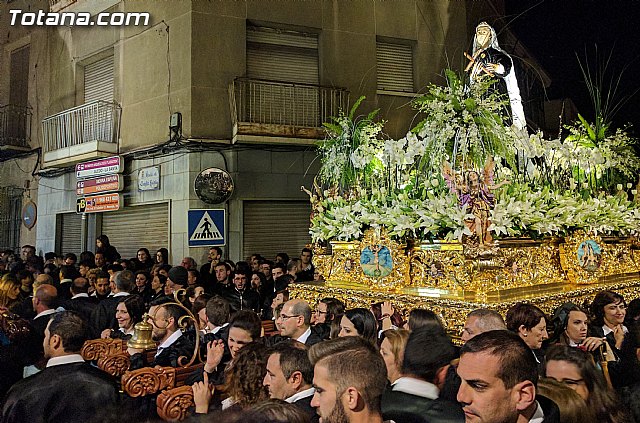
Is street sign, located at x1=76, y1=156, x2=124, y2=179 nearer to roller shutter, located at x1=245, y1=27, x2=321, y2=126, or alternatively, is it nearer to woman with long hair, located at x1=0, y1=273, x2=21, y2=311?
roller shutter, located at x1=245, y1=27, x2=321, y2=126

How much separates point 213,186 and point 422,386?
7647mm

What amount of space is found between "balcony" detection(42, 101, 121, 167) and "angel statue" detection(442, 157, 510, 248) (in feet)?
27.3

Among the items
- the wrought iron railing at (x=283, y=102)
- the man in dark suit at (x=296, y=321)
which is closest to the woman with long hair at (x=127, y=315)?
the man in dark suit at (x=296, y=321)

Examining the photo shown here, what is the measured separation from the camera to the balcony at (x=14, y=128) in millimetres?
14102

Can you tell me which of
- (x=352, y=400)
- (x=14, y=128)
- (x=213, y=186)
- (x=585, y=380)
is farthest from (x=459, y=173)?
(x=14, y=128)

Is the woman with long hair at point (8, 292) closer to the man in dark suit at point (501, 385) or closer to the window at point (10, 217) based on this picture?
the man in dark suit at point (501, 385)

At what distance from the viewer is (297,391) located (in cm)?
259

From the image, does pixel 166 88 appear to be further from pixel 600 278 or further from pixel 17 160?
pixel 600 278

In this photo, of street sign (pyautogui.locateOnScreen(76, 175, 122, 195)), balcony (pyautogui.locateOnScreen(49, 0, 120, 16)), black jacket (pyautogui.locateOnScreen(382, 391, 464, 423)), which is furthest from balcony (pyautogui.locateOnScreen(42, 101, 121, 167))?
black jacket (pyautogui.locateOnScreen(382, 391, 464, 423))

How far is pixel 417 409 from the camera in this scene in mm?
2371

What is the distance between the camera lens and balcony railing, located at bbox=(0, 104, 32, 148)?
14156 millimetres

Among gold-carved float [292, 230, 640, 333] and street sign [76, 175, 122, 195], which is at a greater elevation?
street sign [76, 175, 122, 195]

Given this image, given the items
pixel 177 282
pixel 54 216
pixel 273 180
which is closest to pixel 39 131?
pixel 54 216

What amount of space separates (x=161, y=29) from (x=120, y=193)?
10.7 ft
